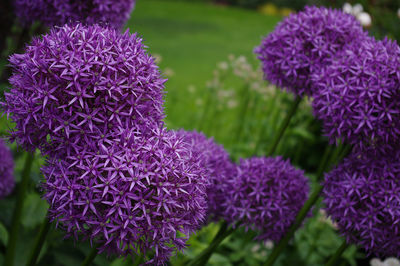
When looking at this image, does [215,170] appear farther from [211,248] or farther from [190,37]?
[190,37]

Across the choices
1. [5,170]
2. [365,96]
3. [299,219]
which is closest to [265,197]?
[299,219]

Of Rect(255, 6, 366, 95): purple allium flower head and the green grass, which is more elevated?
Rect(255, 6, 366, 95): purple allium flower head

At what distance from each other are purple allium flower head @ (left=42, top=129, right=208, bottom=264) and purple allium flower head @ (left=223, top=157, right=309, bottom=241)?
801 mm

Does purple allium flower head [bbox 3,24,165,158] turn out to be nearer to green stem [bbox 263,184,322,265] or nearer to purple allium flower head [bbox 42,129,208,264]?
purple allium flower head [bbox 42,129,208,264]

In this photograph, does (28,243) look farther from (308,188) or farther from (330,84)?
(330,84)

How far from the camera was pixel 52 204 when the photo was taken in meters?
1.89

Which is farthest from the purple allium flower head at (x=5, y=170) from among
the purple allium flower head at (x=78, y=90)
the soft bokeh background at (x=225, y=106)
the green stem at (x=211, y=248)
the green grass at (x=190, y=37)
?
the green grass at (x=190, y=37)

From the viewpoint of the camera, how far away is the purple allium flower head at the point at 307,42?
286 centimetres

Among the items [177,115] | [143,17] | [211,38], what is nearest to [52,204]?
[177,115]

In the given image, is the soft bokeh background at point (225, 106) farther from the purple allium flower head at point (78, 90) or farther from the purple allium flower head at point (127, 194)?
the purple allium flower head at point (127, 194)

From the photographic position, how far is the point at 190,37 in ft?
44.5

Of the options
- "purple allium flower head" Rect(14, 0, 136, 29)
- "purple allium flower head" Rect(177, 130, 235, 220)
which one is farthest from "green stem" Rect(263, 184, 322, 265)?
"purple allium flower head" Rect(14, 0, 136, 29)

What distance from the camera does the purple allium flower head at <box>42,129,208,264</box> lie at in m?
1.80

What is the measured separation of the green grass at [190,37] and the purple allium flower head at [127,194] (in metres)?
4.21
